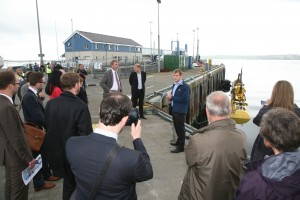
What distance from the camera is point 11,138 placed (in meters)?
2.75

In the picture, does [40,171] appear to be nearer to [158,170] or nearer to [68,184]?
[68,184]

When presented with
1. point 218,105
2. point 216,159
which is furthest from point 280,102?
point 216,159

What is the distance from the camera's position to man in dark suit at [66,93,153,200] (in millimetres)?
1646

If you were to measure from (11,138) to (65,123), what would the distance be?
1.99ft

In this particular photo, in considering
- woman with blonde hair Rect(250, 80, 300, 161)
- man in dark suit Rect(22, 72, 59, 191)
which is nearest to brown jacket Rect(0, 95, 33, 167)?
man in dark suit Rect(22, 72, 59, 191)

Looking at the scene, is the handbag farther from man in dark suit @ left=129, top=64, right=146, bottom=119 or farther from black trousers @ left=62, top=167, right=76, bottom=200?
man in dark suit @ left=129, top=64, right=146, bottom=119

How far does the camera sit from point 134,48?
181ft

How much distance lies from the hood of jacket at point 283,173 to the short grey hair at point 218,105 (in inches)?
26.6

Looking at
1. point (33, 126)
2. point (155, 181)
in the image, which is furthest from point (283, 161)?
point (33, 126)

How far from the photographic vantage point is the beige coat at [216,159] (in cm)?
212

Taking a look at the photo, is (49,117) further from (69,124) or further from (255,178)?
(255,178)

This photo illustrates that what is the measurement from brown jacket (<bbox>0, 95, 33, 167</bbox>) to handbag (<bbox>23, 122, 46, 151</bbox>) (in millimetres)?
658

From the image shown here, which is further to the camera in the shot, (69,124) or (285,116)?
(69,124)

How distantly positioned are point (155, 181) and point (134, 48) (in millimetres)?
52646
